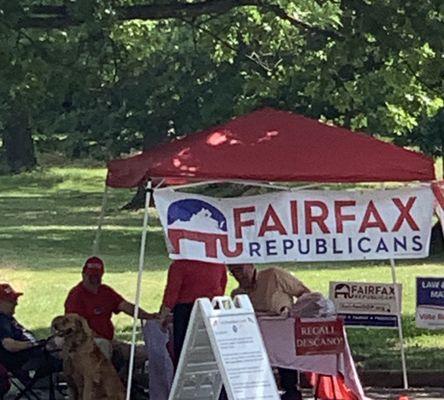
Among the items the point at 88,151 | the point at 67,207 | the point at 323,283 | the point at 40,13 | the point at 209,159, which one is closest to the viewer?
the point at 209,159

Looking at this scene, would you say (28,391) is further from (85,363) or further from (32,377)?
(85,363)

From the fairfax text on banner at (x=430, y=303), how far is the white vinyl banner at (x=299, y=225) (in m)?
1.36

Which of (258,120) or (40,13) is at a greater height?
(40,13)

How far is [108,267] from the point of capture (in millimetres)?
24266

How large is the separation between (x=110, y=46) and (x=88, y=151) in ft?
119

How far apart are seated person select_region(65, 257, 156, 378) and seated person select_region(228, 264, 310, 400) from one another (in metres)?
0.89

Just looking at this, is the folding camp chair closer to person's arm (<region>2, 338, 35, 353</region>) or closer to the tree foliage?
person's arm (<region>2, 338, 35, 353</region>)

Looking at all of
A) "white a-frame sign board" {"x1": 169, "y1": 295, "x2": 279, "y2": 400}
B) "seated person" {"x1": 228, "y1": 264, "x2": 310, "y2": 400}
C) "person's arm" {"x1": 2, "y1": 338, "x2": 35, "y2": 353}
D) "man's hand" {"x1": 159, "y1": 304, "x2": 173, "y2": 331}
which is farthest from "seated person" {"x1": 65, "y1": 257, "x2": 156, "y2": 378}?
"white a-frame sign board" {"x1": 169, "y1": 295, "x2": 279, "y2": 400}

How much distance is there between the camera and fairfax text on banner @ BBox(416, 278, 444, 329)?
11163 millimetres

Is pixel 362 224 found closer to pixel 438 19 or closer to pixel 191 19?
pixel 438 19

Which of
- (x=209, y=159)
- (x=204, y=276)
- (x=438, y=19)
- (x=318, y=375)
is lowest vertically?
(x=318, y=375)

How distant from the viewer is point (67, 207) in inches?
1661

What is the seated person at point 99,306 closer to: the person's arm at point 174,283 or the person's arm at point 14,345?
the person's arm at point 14,345

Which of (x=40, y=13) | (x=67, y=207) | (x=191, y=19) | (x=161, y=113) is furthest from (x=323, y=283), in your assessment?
(x=67, y=207)
